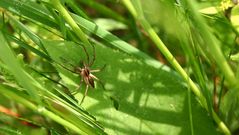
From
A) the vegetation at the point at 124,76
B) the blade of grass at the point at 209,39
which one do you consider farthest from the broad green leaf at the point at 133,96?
the blade of grass at the point at 209,39

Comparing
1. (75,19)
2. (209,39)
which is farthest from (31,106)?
(209,39)

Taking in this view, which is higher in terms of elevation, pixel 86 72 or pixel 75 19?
pixel 75 19


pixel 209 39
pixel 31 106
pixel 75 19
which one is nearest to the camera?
pixel 209 39

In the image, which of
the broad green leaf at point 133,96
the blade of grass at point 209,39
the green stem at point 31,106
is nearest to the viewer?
the blade of grass at point 209,39

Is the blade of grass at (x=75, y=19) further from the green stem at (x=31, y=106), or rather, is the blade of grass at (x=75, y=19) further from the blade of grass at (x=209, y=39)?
the blade of grass at (x=209, y=39)

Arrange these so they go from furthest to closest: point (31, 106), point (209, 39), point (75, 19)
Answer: point (75, 19)
point (31, 106)
point (209, 39)

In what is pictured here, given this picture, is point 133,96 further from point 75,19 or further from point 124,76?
point 75,19

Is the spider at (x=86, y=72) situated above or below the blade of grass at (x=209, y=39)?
below

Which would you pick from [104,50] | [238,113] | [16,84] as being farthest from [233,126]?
[16,84]

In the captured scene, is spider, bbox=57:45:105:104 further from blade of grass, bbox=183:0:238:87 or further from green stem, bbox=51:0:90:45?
blade of grass, bbox=183:0:238:87

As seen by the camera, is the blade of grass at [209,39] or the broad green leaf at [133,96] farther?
the broad green leaf at [133,96]
